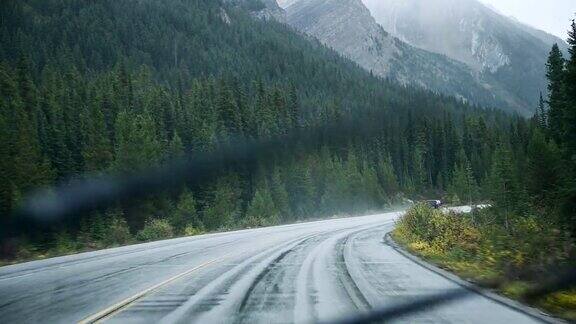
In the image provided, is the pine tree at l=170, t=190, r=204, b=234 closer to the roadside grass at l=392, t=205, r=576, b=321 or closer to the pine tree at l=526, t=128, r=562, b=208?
the pine tree at l=526, t=128, r=562, b=208

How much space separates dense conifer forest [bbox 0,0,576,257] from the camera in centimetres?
4044

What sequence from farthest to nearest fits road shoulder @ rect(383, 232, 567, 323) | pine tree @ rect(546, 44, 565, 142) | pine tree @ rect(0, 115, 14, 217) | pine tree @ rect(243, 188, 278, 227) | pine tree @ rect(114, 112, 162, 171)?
pine tree @ rect(546, 44, 565, 142), pine tree @ rect(243, 188, 278, 227), pine tree @ rect(114, 112, 162, 171), pine tree @ rect(0, 115, 14, 217), road shoulder @ rect(383, 232, 567, 323)

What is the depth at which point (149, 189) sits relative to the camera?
44719 mm

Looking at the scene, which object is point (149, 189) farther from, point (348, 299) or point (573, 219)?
Answer: point (348, 299)

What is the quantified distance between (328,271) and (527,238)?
439cm

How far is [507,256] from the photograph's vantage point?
10.6 m

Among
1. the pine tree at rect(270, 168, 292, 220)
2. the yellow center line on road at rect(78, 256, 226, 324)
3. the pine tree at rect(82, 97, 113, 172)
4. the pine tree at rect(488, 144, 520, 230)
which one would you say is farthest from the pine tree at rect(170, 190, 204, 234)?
the yellow center line on road at rect(78, 256, 226, 324)

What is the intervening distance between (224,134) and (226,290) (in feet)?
179

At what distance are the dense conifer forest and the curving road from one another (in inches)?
386

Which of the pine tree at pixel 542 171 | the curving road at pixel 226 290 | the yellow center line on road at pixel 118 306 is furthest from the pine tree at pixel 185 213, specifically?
the yellow center line on road at pixel 118 306

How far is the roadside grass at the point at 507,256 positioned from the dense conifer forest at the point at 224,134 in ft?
18.6

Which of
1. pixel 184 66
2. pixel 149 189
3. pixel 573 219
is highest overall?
pixel 184 66

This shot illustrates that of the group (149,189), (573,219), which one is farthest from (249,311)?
(149,189)

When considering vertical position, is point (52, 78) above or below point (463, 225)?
above
